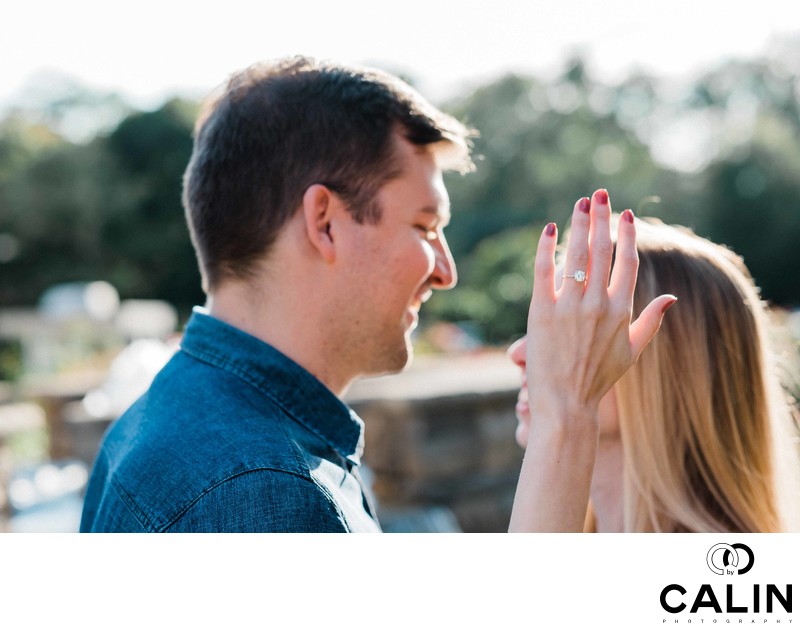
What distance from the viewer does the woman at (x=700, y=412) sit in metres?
1.75

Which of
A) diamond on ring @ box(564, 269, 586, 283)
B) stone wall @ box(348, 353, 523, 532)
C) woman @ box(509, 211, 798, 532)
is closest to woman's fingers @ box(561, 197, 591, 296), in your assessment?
diamond on ring @ box(564, 269, 586, 283)

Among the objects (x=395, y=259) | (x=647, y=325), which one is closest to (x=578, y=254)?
(x=647, y=325)

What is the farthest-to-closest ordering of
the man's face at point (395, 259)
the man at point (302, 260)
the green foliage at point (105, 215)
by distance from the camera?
the green foliage at point (105, 215), the man's face at point (395, 259), the man at point (302, 260)

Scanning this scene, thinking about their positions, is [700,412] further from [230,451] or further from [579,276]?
[230,451]

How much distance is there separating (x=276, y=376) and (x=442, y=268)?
511 millimetres

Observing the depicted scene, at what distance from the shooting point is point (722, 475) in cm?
175

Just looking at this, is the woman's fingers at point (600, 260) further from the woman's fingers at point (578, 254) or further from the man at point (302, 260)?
the man at point (302, 260)

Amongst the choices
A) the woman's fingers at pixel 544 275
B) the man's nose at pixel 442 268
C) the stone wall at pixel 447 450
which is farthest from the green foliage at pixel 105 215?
the woman's fingers at pixel 544 275

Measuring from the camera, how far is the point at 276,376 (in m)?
1.42

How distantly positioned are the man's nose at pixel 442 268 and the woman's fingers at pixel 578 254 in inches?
22.3

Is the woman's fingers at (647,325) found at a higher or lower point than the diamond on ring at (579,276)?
lower

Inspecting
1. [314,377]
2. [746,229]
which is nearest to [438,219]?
[314,377]
